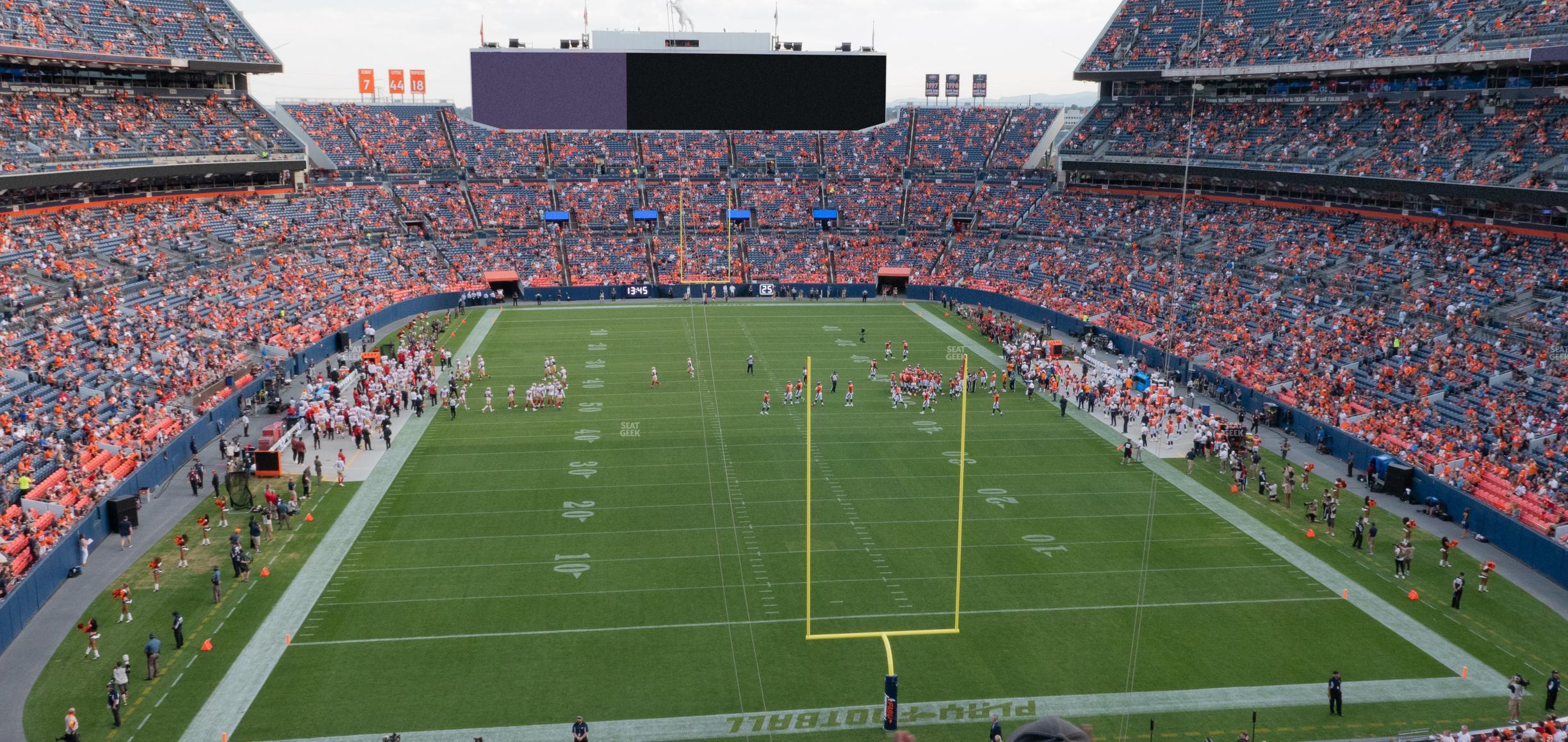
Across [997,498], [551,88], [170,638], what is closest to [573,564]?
[170,638]

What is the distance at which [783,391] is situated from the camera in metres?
36.2

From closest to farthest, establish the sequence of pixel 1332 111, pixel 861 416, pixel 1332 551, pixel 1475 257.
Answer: pixel 1332 551
pixel 861 416
pixel 1475 257
pixel 1332 111

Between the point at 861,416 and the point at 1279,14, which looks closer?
the point at 861,416

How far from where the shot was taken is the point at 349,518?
2412 centimetres

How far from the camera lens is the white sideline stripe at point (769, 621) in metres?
18.4

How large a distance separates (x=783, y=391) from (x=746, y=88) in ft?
107

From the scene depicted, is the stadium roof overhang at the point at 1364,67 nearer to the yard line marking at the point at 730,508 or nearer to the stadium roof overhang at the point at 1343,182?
the stadium roof overhang at the point at 1343,182

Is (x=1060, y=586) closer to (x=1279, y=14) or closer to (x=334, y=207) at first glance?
(x=1279, y=14)

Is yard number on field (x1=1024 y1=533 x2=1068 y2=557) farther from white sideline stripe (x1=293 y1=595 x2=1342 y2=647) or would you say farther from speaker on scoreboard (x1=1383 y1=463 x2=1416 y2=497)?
speaker on scoreboard (x1=1383 y1=463 x2=1416 y2=497)

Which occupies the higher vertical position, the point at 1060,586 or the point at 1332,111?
the point at 1332,111

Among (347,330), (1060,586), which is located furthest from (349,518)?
(347,330)

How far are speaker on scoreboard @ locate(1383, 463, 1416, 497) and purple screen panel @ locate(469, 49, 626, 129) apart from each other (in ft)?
157

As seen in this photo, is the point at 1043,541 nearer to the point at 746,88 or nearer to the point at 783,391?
the point at 783,391

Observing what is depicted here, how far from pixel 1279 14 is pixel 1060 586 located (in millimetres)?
39485
